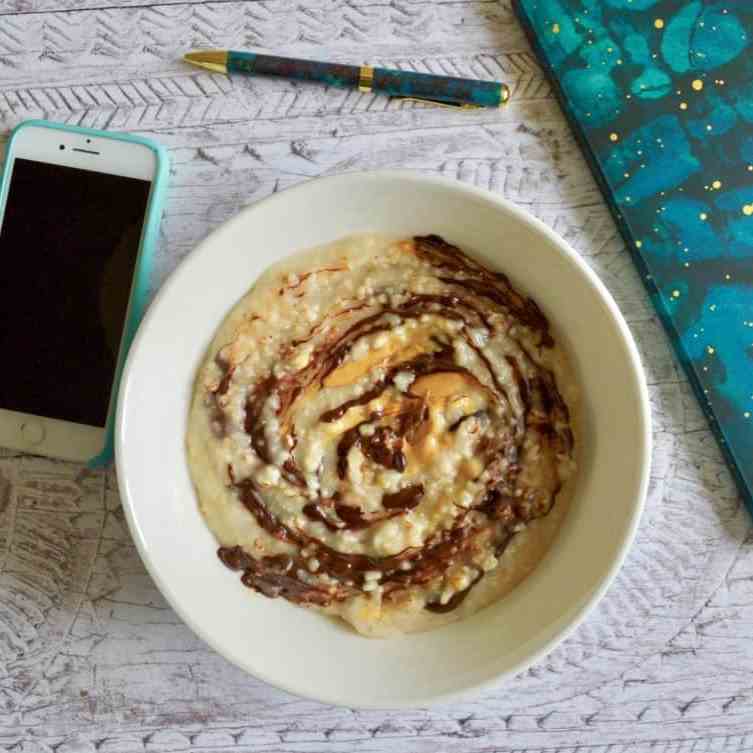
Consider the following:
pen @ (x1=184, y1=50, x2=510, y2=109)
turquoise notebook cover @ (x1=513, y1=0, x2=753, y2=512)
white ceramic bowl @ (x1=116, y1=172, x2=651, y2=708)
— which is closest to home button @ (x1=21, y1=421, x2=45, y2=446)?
white ceramic bowl @ (x1=116, y1=172, x2=651, y2=708)

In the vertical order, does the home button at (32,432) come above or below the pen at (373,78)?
below

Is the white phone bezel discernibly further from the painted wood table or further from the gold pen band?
the gold pen band

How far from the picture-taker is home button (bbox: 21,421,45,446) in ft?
2.92

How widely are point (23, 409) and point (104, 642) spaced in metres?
0.26

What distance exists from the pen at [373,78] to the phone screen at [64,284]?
157 millimetres

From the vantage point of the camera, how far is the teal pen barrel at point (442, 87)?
0.87 meters

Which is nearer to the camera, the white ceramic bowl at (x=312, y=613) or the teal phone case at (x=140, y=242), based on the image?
the white ceramic bowl at (x=312, y=613)

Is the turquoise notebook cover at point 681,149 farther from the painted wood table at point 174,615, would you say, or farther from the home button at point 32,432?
the home button at point 32,432

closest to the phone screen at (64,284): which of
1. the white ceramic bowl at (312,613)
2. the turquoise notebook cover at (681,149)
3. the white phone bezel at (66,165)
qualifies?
the white phone bezel at (66,165)

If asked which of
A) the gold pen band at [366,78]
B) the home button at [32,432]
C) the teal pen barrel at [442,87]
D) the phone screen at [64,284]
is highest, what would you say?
the teal pen barrel at [442,87]

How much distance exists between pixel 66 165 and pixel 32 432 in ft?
0.90

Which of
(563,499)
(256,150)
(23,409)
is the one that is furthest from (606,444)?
(23,409)

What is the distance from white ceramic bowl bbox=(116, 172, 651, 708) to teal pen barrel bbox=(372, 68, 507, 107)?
151 millimetres

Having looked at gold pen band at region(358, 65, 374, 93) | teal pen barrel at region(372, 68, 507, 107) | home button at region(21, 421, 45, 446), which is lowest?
home button at region(21, 421, 45, 446)
